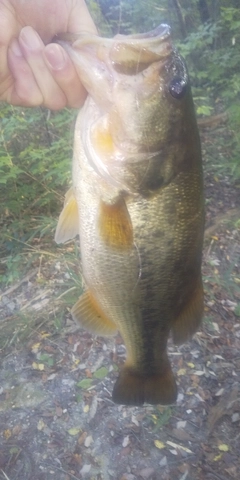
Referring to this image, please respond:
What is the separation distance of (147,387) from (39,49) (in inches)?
56.7

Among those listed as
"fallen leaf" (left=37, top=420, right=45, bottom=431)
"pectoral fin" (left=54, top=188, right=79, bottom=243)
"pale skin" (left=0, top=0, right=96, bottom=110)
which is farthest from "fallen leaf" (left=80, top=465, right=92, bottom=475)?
"pale skin" (left=0, top=0, right=96, bottom=110)

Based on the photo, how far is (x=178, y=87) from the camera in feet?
4.88

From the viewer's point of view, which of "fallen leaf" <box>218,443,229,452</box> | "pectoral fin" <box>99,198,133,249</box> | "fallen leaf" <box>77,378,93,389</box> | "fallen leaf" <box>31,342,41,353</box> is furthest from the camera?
"fallen leaf" <box>31,342,41,353</box>

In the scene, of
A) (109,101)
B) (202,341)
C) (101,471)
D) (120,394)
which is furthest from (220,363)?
(109,101)

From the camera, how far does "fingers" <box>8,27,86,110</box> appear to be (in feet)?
5.01

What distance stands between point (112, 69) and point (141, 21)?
6200 mm

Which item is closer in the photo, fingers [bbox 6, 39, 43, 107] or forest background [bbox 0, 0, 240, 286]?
fingers [bbox 6, 39, 43, 107]

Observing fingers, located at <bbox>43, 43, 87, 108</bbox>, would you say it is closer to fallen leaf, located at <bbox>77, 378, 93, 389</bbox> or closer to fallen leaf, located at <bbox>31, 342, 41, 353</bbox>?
fallen leaf, located at <bbox>77, 378, 93, 389</bbox>

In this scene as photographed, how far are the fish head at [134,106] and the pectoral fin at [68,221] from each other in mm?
218

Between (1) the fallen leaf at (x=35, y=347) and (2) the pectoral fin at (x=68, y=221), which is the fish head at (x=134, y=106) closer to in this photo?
(2) the pectoral fin at (x=68, y=221)

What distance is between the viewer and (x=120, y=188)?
5.24 feet

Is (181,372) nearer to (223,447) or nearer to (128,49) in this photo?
(223,447)

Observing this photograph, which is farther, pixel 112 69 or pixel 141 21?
pixel 141 21

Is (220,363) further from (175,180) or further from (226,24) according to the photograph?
(226,24)
